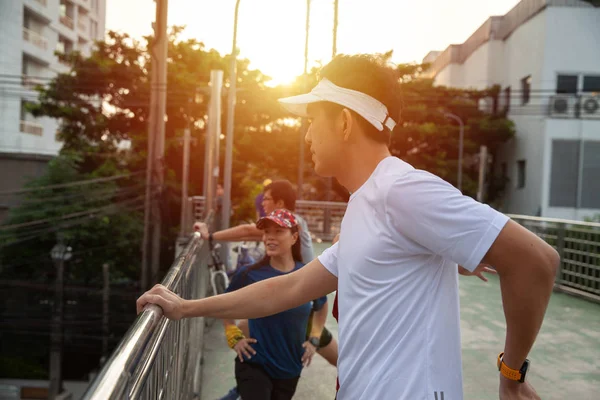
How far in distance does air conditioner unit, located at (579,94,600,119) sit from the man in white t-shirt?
3235cm

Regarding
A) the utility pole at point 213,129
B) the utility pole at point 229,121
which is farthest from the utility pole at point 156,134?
the utility pole at point 213,129

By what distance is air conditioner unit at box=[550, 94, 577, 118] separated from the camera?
31881 mm

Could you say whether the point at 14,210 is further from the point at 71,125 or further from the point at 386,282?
the point at 386,282

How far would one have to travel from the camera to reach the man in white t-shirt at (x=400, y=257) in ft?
5.01

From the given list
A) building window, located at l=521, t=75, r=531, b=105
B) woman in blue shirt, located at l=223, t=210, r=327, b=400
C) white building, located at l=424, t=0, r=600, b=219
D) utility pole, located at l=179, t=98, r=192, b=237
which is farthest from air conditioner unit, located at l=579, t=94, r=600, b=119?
woman in blue shirt, located at l=223, t=210, r=327, b=400

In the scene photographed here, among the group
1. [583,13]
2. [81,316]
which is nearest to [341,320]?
[81,316]

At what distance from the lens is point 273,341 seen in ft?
12.6

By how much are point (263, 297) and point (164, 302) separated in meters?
0.31

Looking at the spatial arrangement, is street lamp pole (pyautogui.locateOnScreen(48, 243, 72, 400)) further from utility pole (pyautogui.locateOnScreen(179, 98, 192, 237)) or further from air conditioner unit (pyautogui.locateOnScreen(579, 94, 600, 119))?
air conditioner unit (pyautogui.locateOnScreen(579, 94, 600, 119))

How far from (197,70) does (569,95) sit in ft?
61.0

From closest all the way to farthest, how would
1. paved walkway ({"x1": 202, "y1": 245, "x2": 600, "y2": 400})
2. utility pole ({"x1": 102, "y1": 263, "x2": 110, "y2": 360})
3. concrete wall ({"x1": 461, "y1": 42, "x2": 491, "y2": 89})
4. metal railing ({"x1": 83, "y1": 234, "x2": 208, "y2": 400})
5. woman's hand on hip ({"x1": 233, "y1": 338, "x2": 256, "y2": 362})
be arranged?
1. metal railing ({"x1": 83, "y1": 234, "x2": 208, "y2": 400})
2. woman's hand on hip ({"x1": 233, "y1": 338, "x2": 256, "y2": 362})
3. paved walkway ({"x1": 202, "y1": 245, "x2": 600, "y2": 400})
4. utility pole ({"x1": 102, "y1": 263, "x2": 110, "y2": 360})
5. concrete wall ({"x1": 461, "y1": 42, "x2": 491, "y2": 89})

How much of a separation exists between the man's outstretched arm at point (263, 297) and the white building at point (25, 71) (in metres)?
34.0

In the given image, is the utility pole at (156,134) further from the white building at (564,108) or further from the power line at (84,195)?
the white building at (564,108)

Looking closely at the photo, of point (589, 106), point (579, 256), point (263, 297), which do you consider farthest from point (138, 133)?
point (263, 297)
